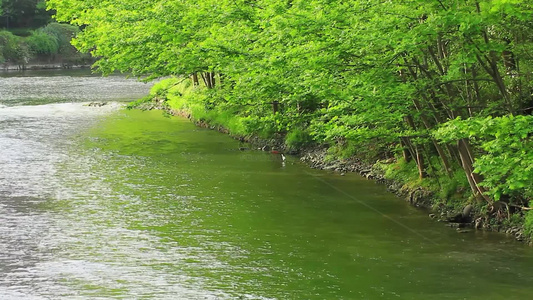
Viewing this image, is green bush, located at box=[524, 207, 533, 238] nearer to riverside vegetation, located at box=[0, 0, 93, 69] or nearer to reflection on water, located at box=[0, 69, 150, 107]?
reflection on water, located at box=[0, 69, 150, 107]

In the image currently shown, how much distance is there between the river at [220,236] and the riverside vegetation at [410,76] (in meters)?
1.63

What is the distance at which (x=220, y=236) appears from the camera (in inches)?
741

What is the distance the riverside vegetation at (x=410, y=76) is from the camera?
1484 cm

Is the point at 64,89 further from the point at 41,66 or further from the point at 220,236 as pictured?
the point at 220,236

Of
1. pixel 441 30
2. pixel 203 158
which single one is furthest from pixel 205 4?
pixel 441 30

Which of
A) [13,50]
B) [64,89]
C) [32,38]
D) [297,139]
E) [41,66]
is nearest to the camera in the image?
[297,139]

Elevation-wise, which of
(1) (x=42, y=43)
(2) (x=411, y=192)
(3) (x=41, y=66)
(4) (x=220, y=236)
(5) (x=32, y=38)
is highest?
(5) (x=32, y=38)

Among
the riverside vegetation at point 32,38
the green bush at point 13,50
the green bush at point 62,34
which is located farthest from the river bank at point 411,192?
the green bush at point 62,34

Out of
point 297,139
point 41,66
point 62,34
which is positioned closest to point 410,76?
point 297,139

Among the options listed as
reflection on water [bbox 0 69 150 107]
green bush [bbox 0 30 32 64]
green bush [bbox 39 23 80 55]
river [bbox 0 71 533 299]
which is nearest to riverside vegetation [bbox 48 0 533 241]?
river [bbox 0 71 533 299]

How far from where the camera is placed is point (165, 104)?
166 feet

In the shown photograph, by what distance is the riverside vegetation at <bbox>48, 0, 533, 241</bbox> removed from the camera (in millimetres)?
14836

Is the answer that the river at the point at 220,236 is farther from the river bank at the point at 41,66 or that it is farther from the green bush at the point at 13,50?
the green bush at the point at 13,50

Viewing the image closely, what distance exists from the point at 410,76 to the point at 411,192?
4477 mm
